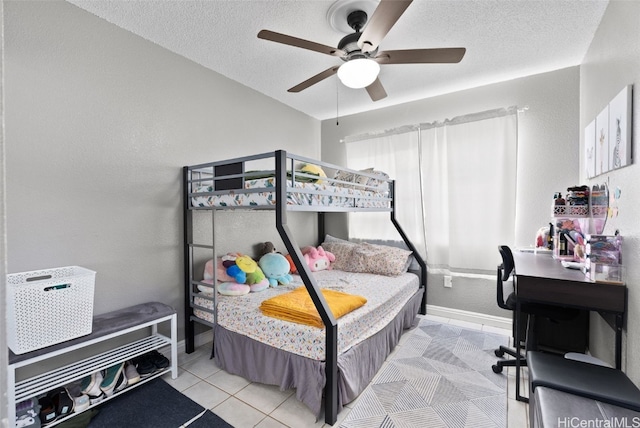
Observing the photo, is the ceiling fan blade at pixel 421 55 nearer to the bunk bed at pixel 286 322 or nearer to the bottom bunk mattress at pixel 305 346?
the bunk bed at pixel 286 322

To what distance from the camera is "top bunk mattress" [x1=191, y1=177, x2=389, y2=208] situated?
1.96 meters

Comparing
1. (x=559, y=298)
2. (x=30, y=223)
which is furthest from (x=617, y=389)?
(x=30, y=223)

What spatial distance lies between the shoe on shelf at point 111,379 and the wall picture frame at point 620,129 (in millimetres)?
3200

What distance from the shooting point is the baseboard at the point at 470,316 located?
10.0ft

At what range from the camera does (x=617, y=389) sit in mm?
1232

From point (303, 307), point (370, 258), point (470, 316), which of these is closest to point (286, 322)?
point (303, 307)

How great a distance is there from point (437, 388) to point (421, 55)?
7.41 feet

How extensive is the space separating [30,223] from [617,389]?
3.12 metres

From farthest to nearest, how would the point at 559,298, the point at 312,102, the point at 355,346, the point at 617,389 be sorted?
1. the point at 312,102
2. the point at 355,346
3. the point at 559,298
4. the point at 617,389

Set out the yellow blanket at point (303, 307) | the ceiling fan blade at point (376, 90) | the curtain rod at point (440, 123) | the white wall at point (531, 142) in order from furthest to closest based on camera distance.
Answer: the curtain rod at point (440, 123)
the white wall at point (531, 142)
the ceiling fan blade at point (376, 90)
the yellow blanket at point (303, 307)

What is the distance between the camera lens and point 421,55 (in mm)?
1917

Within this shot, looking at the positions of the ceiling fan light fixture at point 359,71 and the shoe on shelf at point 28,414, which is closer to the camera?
the shoe on shelf at point 28,414

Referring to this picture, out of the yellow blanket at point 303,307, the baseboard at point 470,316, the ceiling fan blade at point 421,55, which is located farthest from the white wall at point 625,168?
the yellow blanket at point 303,307

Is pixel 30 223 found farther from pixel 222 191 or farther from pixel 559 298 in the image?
pixel 559 298
